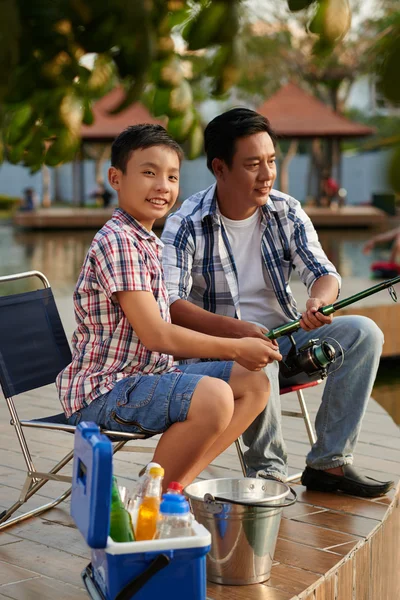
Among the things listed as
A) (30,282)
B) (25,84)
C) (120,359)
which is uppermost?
(25,84)

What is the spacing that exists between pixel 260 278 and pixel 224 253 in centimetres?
15

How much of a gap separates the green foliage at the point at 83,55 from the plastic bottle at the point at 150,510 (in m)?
1.15

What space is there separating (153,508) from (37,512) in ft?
3.15

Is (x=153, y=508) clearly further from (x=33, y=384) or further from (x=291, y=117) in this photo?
(x=291, y=117)

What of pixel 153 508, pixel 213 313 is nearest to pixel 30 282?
pixel 213 313

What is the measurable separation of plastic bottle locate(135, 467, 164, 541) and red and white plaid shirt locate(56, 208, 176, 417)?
56 centimetres

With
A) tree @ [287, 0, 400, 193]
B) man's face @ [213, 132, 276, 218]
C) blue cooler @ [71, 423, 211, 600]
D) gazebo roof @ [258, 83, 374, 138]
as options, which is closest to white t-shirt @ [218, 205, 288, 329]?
man's face @ [213, 132, 276, 218]

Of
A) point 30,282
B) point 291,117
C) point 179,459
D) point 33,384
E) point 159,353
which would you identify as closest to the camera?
point 179,459

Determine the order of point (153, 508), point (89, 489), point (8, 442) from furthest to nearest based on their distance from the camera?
point (8, 442), point (153, 508), point (89, 489)

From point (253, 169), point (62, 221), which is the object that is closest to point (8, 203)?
point (62, 221)

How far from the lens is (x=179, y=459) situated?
2.47m

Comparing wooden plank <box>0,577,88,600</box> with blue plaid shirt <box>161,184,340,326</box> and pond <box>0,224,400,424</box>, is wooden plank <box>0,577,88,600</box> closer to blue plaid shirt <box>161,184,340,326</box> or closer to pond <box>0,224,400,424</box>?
blue plaid shirt <box>161,184,340,326</box>

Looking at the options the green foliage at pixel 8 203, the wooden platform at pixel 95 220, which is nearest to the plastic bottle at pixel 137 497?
the wooden platform at pixel 95 220

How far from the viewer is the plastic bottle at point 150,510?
2.03 metres
